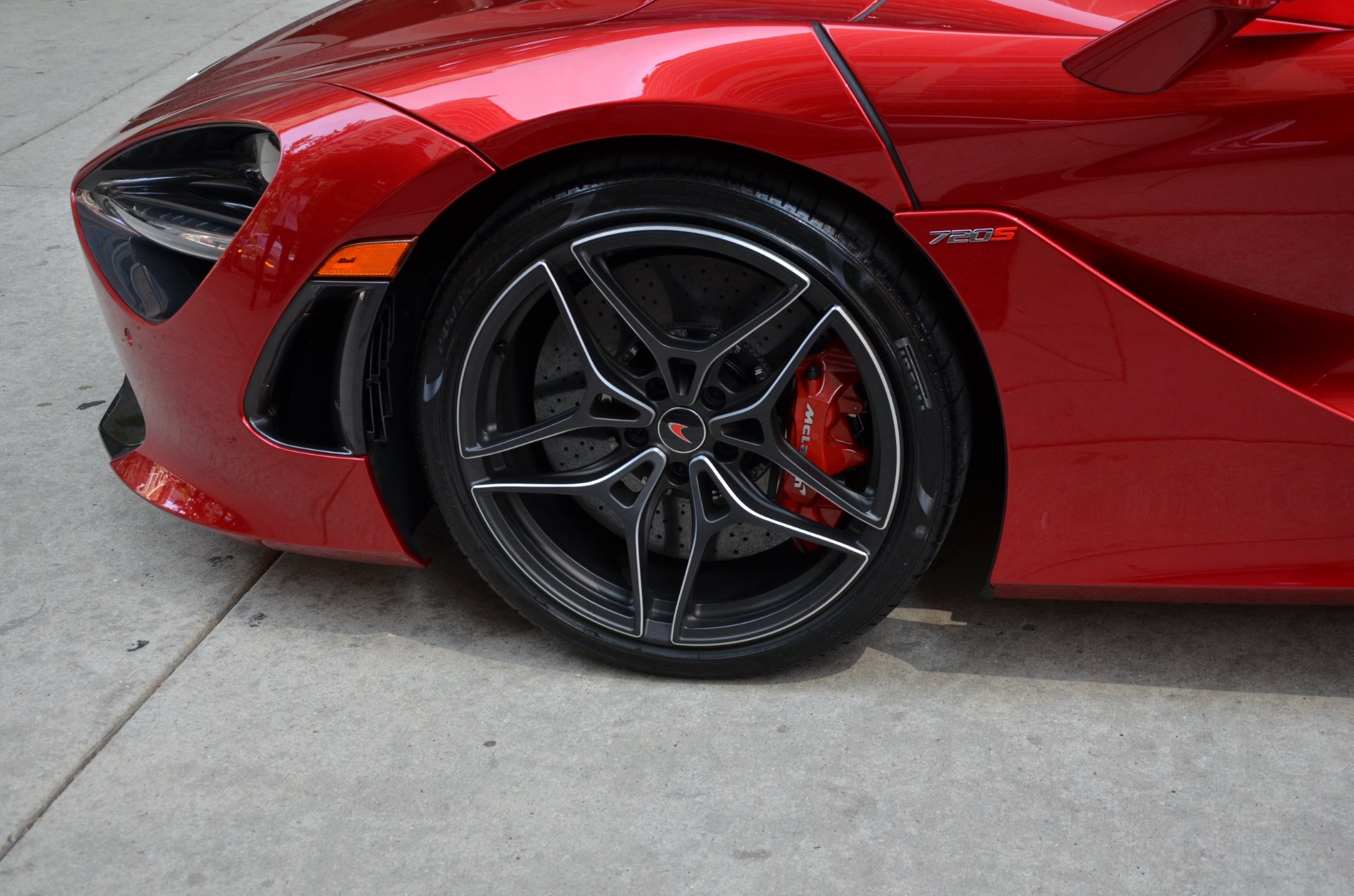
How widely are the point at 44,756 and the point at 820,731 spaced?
1.23 meters

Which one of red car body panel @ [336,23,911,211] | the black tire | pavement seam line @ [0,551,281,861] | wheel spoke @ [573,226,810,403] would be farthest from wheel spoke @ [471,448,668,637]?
pavement seam line @ [0,551,281,861]

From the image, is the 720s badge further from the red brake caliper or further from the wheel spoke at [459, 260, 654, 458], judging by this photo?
the wheel spoke at [459, 260, 654, 458]

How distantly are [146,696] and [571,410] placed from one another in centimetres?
88

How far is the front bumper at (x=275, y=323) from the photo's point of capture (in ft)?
5.78

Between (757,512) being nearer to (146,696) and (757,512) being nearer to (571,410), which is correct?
(571,410)

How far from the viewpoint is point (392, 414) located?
1.97 meters

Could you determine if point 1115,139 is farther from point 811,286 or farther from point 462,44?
point 462,44

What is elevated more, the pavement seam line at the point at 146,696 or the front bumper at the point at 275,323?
the front bumper at the point at 275,323

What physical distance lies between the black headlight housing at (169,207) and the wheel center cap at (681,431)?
75cm

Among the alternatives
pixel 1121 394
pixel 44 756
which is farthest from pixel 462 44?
pixel 44 756

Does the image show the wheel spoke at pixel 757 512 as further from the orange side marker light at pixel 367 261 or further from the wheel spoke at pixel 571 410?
the orange side marker light at pixel 367 261

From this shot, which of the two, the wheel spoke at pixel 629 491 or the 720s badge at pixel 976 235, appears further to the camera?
the wheel spoke at pixel 629 491

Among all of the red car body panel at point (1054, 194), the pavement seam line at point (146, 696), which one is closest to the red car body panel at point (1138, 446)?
the red car body panel at point (1054, 194)

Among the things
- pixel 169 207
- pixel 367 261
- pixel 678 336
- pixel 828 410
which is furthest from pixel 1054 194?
pixel 169 207
